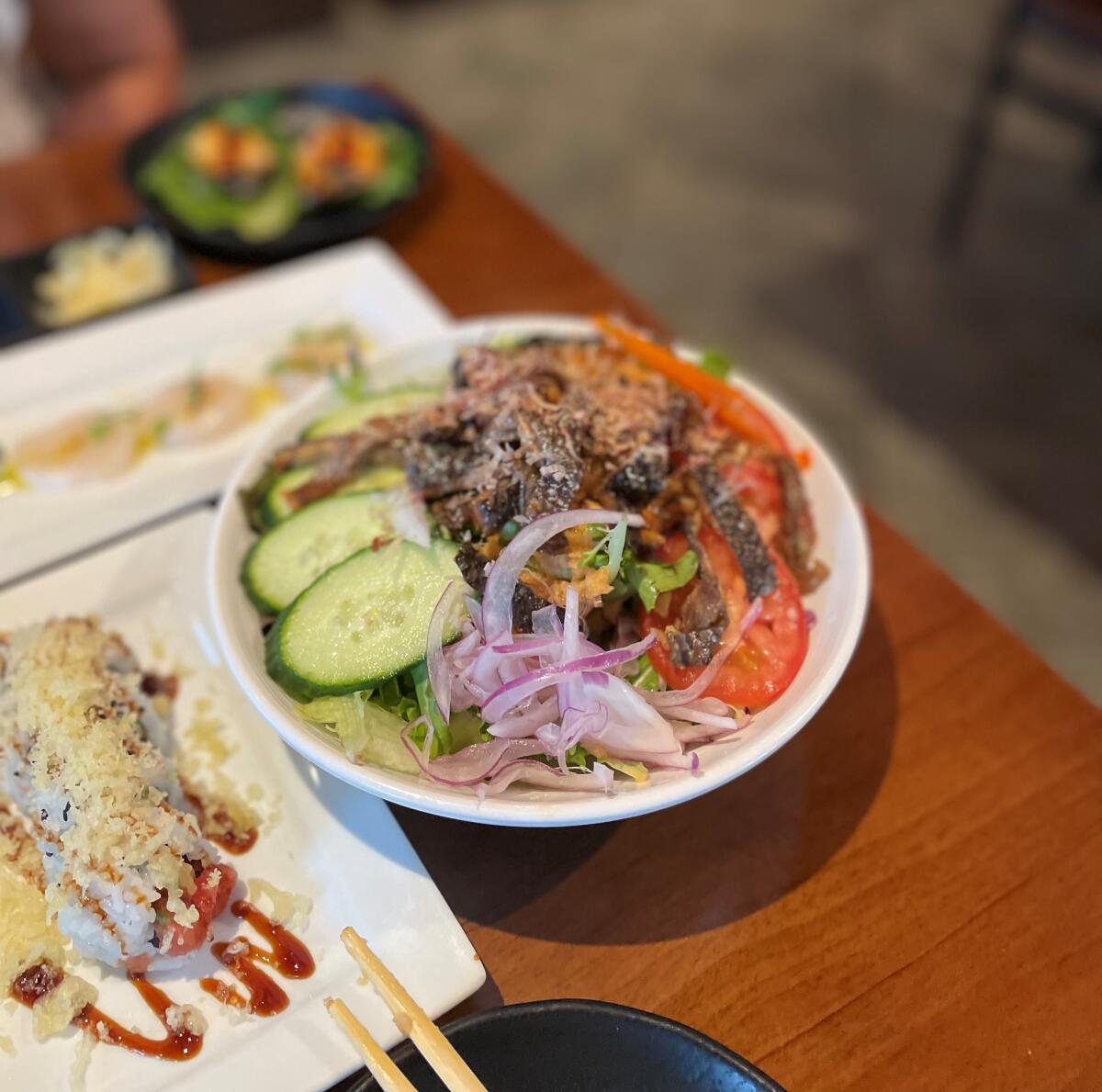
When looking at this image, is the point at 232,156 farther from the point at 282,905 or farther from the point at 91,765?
the point at 282,905

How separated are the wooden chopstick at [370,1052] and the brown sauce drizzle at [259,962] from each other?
0.28 ft

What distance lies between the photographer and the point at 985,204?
4.89 metres

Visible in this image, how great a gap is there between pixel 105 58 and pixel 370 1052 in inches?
147

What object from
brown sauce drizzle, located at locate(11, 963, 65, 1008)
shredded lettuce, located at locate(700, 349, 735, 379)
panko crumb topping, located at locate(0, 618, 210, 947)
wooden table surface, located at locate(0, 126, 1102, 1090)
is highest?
shredded lettuce, located at locate(700, 349, 735, 379)

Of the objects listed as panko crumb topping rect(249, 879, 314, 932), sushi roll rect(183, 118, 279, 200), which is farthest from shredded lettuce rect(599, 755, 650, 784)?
sushi roll rect(183, 118, 279, 200)

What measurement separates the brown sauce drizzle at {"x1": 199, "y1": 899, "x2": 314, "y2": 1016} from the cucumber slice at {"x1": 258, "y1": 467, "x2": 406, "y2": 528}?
62 cm

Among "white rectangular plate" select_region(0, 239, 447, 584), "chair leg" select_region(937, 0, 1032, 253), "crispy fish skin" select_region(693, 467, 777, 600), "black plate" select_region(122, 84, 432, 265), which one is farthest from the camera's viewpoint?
"chair leg" select_region(937, 0, 1032, 253)

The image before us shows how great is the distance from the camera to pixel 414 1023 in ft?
3.47

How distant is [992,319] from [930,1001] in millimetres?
3822

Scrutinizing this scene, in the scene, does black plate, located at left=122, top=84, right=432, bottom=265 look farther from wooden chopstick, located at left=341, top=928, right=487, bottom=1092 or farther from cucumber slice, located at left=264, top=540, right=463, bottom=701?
wooden chopstick, located at left=341, top=928, right=487, bottom=1092

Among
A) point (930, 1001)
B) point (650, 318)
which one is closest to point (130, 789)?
point (930, 1001)

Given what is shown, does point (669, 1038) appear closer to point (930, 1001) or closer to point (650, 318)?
point (930, 1001)

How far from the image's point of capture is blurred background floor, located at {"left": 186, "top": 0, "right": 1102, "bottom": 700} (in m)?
3.64

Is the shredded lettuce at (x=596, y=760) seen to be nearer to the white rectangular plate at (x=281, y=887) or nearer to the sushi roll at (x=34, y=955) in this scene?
the white rectangular plate at (x=281, y=887)
